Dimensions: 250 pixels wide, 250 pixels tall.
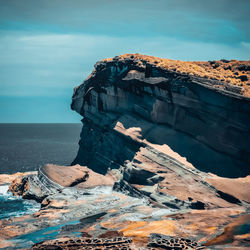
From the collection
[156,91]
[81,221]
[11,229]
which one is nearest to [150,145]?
[156,91]

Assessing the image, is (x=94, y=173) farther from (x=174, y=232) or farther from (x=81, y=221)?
(x=174, y=232)

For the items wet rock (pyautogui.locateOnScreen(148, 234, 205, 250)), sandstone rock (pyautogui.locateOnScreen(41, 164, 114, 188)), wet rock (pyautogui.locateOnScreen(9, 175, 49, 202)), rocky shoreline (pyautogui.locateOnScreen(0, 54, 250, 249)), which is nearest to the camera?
wet rock (pyautogui.locateOnScreen(148, 234, 205, 250))

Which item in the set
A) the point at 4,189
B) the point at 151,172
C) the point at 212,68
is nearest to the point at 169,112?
the point at 151,172

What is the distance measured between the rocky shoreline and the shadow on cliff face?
0.14m

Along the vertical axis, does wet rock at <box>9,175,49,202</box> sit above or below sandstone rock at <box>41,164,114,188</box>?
below

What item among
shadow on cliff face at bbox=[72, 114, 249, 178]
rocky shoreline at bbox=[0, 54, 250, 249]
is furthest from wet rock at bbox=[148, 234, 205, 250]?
shadow on cliff face at bbox=[72, 114, 249, 178]

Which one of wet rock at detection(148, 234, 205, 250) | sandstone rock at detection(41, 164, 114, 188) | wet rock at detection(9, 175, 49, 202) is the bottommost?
wet rock at detection(9, 175, 49, 202)

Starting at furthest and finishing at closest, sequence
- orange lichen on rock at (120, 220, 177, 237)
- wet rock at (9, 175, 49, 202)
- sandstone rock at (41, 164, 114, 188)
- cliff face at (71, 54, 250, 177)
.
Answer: sandstone rock at (41, 164, 114, 188)
wet rock at (9, 175, 49, 202)
cliff face at (71, 54, 250, 177)
orange lichen on rock at (120, 220, 177, 237)

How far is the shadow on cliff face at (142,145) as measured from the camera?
35.2 metres

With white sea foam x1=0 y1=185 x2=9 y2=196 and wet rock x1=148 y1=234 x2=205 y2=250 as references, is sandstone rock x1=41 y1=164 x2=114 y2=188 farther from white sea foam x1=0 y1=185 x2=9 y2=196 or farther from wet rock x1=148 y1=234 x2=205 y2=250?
wet rock x1=148 y1=234 x2=205 y2=250

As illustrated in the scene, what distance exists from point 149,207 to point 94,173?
17.0 meters

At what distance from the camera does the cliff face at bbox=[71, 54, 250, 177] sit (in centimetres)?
3509

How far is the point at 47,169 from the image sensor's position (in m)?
41.2

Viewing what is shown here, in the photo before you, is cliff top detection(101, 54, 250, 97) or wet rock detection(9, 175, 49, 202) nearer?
cliff top detection(101, 54, 250, 97)
